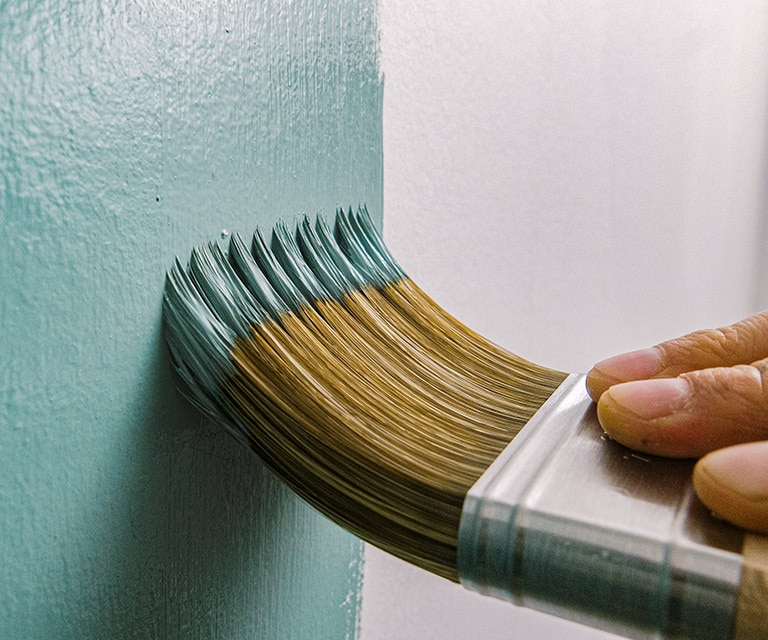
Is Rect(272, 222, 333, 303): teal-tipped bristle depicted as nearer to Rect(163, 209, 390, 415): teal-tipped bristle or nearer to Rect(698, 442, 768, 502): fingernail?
Rect(163, 209, 390, 415): teal-tipped bristle

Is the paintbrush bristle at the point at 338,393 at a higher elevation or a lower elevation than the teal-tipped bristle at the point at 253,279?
lower

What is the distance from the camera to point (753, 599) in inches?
9.4

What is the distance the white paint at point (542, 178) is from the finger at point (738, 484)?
367 mm

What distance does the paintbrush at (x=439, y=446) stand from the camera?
0.85 ft

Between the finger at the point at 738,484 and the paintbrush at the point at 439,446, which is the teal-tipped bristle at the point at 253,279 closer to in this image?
the paintbrush at the point at 439,446

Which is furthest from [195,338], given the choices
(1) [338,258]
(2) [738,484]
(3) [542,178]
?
(3) [542,178]

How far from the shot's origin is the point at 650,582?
0.84 feet

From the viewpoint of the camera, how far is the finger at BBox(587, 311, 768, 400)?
14.5 inches

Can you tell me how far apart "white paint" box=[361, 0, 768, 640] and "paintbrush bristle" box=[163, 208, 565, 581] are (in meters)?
0.19

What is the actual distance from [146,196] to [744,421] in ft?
0.93

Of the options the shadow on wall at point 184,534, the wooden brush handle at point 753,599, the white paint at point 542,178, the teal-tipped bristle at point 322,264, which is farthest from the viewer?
the white paint at point 542,178

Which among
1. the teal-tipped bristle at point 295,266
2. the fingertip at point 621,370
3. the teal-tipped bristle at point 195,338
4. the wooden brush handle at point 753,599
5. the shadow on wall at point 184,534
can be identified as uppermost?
the teal-tipped bristle at point 295,266

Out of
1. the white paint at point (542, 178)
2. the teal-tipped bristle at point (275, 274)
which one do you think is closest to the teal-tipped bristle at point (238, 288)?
the teal-tipped bristle at point (275, 274)

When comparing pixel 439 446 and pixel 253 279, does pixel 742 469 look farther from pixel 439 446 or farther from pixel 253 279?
pixel 253 279
